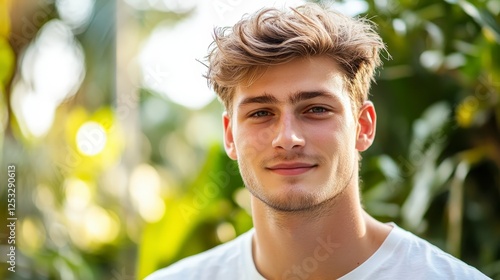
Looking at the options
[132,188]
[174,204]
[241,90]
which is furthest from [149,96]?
[241,90]

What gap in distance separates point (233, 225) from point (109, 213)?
1430 millimetres

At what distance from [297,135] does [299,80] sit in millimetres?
133

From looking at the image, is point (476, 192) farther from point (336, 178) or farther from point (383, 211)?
point (336, 178)

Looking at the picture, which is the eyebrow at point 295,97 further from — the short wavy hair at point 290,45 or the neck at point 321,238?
the neck at point 321,238

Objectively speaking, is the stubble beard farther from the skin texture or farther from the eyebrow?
the eyebrow

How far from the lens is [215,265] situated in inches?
73.3

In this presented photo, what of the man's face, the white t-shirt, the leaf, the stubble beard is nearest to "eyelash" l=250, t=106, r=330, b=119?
the man's face

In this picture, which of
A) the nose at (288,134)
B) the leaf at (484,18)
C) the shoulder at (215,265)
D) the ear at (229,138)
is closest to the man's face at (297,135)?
the nose at (288,134)

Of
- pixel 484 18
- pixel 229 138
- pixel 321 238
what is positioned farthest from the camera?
pixel 484 18

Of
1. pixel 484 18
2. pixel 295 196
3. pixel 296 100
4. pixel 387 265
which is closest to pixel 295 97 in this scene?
pixel 296 100

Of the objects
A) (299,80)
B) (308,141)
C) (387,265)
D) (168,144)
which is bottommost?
(168,144)

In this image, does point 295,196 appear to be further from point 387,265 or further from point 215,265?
point 215,265

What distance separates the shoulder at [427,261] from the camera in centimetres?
163

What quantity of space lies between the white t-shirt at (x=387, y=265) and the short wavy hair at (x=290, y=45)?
36cm
